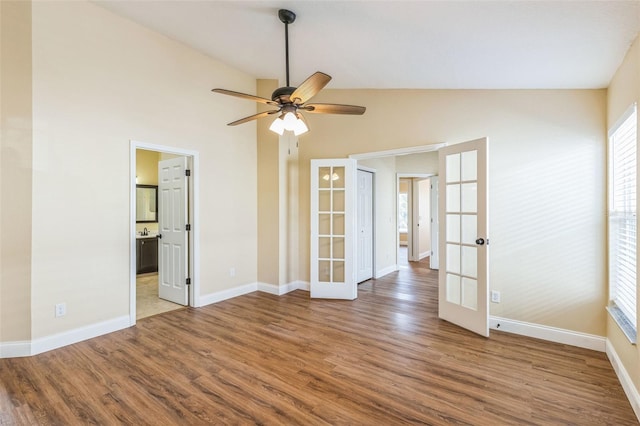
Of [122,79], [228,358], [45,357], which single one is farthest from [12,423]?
[122,79]

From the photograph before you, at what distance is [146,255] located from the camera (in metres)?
6.02

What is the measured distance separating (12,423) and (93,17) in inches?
139

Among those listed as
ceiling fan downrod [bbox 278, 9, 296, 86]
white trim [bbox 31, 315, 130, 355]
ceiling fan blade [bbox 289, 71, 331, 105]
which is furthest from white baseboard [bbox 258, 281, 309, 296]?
ceiling fan downrod [bbox 278, 9, 296, 86]

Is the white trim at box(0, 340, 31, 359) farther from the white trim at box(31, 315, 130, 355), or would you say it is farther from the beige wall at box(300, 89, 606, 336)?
the beige wall at box(300, 89, 606, 336)

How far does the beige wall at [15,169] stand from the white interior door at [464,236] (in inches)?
166

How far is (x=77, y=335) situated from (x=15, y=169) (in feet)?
5.48

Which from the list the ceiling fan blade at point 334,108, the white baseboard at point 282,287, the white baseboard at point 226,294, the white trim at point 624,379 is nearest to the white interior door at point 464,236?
the white trim at point 624,379

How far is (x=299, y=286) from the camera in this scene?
195 inches

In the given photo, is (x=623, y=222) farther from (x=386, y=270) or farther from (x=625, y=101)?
(x=386, y=270)

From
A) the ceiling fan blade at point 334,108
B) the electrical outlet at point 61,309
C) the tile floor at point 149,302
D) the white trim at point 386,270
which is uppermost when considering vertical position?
the ceiling fan blade at point 334,108

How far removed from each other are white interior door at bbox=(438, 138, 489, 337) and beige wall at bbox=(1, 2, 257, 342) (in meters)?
3.16

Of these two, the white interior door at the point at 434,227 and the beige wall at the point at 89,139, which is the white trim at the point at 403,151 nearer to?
the beige wall at the point at 89,139

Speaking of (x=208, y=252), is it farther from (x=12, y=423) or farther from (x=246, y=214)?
(x=12, y=423)

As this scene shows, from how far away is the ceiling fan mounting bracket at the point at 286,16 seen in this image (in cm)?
264
